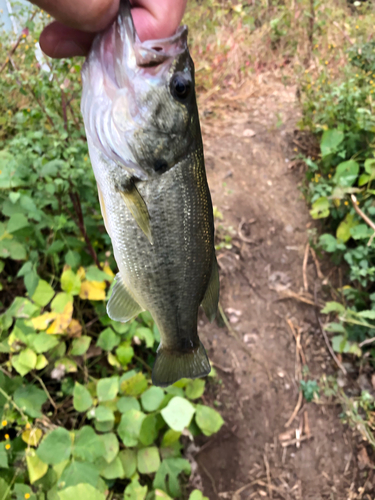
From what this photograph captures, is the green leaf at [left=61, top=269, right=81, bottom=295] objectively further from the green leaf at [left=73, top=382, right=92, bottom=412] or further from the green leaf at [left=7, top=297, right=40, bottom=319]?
the green leaf at [left=73, top=382, right=92, bottom=412]

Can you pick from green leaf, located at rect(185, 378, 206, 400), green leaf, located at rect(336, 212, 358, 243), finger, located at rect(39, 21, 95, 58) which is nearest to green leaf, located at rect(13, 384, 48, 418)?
green leaf, located at rect(185, 378, 206, 400)

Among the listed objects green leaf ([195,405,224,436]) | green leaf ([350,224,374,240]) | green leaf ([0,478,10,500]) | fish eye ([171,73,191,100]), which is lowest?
green leaf ([195,405,224,436])

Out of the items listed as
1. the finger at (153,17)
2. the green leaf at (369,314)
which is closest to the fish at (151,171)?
the finger at (153,17)

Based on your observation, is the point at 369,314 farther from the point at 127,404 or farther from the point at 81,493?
the point at 81,493

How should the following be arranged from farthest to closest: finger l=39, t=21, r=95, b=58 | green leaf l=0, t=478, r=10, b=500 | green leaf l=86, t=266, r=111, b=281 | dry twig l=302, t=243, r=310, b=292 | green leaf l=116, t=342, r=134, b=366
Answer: dry twig l=302, t=243, r=310, b=292, green leaf l=116, t=342, r=134, b=366, green leaf l=86, t=266, r=111, b=281, green leaf l=0, t=478, r=10, b=500, finger l=39, t=21, r=95, b=58

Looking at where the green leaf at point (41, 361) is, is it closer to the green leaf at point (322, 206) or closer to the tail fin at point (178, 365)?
the tail fin at point (178, 365)

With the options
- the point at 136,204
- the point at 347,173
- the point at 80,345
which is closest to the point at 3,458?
the point at 80,345
